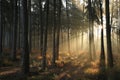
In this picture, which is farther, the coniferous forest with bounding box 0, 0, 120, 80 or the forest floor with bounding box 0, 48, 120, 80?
the coniferous forest with bounding box 0, 0, 120, 80

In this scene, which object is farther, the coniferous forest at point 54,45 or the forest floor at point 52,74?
the coniferous forest at point 54,45

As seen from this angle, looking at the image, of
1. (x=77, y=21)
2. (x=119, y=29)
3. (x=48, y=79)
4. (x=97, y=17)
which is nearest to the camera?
(x=48, y=79)

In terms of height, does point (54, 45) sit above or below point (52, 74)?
above

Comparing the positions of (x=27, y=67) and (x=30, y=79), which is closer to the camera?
(x=30, y=79)

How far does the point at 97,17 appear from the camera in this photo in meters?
27.6

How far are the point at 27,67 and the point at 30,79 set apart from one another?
1586mm

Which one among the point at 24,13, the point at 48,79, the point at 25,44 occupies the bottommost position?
the point at 48,79

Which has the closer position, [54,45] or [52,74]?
[52,74]

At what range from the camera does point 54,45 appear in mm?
20250

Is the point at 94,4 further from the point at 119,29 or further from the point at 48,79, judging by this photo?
the point at 48,79

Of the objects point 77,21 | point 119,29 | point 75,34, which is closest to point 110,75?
point 119,29

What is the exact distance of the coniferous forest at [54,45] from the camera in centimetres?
1243

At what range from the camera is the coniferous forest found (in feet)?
40.8

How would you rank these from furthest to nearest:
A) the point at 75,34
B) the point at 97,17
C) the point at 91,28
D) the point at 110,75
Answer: the point at 75,34
the point at 91,28
the point at 97,17
the point at 110,75
